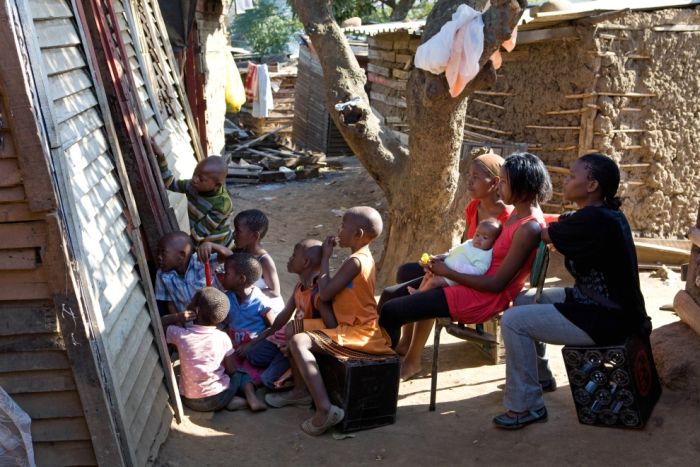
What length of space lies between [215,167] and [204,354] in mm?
1541

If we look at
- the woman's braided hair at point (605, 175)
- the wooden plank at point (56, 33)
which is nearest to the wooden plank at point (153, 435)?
the wooden plank at point (56, 33)

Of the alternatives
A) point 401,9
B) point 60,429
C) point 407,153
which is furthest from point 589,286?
point 401,9

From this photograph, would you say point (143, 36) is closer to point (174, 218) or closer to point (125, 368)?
point (174, 218)

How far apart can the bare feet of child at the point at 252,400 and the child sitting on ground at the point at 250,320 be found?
4.5 inches

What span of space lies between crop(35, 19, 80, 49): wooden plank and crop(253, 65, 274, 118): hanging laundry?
1511 centimetres

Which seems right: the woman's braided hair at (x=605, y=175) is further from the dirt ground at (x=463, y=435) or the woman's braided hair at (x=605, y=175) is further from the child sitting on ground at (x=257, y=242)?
the child sitting on ground at (x=257, y=242)

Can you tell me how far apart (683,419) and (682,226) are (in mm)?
6871

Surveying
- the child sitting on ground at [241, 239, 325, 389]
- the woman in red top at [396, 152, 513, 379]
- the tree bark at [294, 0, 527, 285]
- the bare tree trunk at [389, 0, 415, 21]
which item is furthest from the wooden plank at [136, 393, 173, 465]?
the bare tree trunk at [389, 0, 415, 21]

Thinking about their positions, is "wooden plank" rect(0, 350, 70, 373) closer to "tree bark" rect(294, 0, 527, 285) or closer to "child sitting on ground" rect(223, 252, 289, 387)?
"child sitting on ground" rect(223, 252, 289, 387)

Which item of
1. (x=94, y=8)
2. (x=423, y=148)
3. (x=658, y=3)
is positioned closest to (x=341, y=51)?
(x=423, y=148)

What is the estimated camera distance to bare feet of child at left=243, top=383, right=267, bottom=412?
15.0 ft

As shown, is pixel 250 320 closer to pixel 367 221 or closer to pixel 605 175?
pixel 367 221

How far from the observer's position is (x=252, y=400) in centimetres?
461

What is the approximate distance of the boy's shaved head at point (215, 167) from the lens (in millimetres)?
5422
